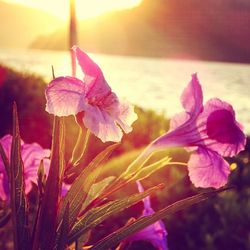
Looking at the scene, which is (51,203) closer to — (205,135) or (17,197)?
(17,197)

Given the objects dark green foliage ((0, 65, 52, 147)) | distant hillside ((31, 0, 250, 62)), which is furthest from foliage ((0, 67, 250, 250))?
distant hillside ((31, 0, 250, 62))

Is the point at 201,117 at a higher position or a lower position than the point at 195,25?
lower

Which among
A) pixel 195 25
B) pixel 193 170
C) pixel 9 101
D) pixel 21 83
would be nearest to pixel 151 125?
pixel 9 101

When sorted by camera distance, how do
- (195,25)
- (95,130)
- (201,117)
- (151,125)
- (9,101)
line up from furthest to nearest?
(195,25) < (9,101) < (151,125) < (201,117) < (95,130)

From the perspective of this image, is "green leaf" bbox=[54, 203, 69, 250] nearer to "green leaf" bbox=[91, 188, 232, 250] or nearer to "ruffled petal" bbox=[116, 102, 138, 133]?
"green leaf" bbox=[91, 188, 232, 250]

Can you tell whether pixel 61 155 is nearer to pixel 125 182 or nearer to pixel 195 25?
pixel 125 182

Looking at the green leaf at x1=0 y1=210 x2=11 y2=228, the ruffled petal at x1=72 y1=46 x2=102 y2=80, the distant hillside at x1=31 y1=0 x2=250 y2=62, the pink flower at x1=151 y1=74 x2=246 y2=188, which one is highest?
the distant hillside at x1=31 y1=0 x2=250 y2=62
